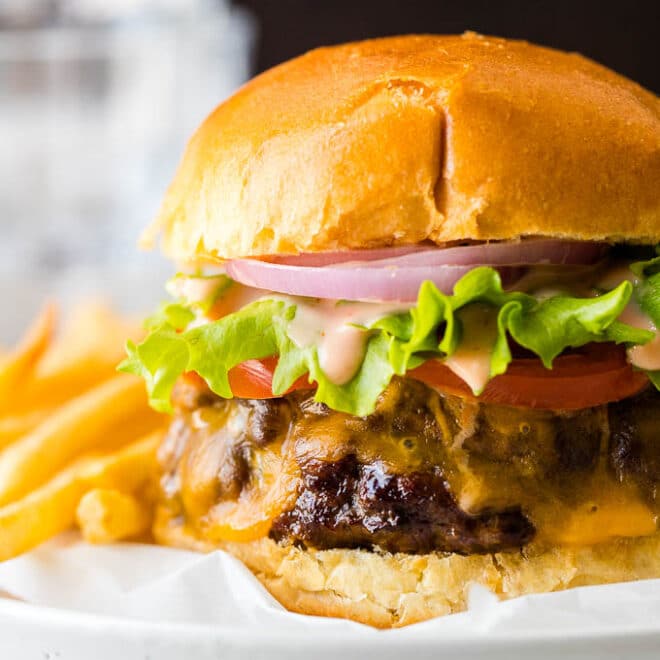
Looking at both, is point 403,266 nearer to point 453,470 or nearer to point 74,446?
point 453,470

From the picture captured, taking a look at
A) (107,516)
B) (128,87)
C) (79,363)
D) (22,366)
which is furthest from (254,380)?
(128,87)

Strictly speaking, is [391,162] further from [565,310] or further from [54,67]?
[54,67]

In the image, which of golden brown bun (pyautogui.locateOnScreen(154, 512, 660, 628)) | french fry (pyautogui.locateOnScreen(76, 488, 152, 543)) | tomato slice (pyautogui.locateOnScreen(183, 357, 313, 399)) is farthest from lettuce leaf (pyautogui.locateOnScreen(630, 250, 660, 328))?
french fry (pyautogui.locateOnScreen(76, 488, 152, 543))

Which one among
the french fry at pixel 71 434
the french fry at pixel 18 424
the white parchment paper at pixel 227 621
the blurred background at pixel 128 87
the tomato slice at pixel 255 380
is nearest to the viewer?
the white parchment paper at pixel 227 621

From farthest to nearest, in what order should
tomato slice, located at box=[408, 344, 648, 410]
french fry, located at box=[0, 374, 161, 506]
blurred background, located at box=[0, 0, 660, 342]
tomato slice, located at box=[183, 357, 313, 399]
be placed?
1. blurred background, located at box=[0, 0, 660, 342]
2. french fry, located at box=[0, 374, 161, 506]
3. tomato slice, located at box=[183, 357, 313, 399]
4. tomato slice, located at box=[408, 344, 648, 410]

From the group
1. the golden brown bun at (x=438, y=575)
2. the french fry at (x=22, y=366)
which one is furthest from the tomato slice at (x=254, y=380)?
the french fry at (x=22, y=366)

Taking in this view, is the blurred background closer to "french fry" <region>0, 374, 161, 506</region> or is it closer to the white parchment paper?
"french fry" <region>0, 374, 161, 506</region>

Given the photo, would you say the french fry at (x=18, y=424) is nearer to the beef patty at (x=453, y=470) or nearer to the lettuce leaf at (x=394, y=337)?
the lettuce leaf at (x=394, y=337)
